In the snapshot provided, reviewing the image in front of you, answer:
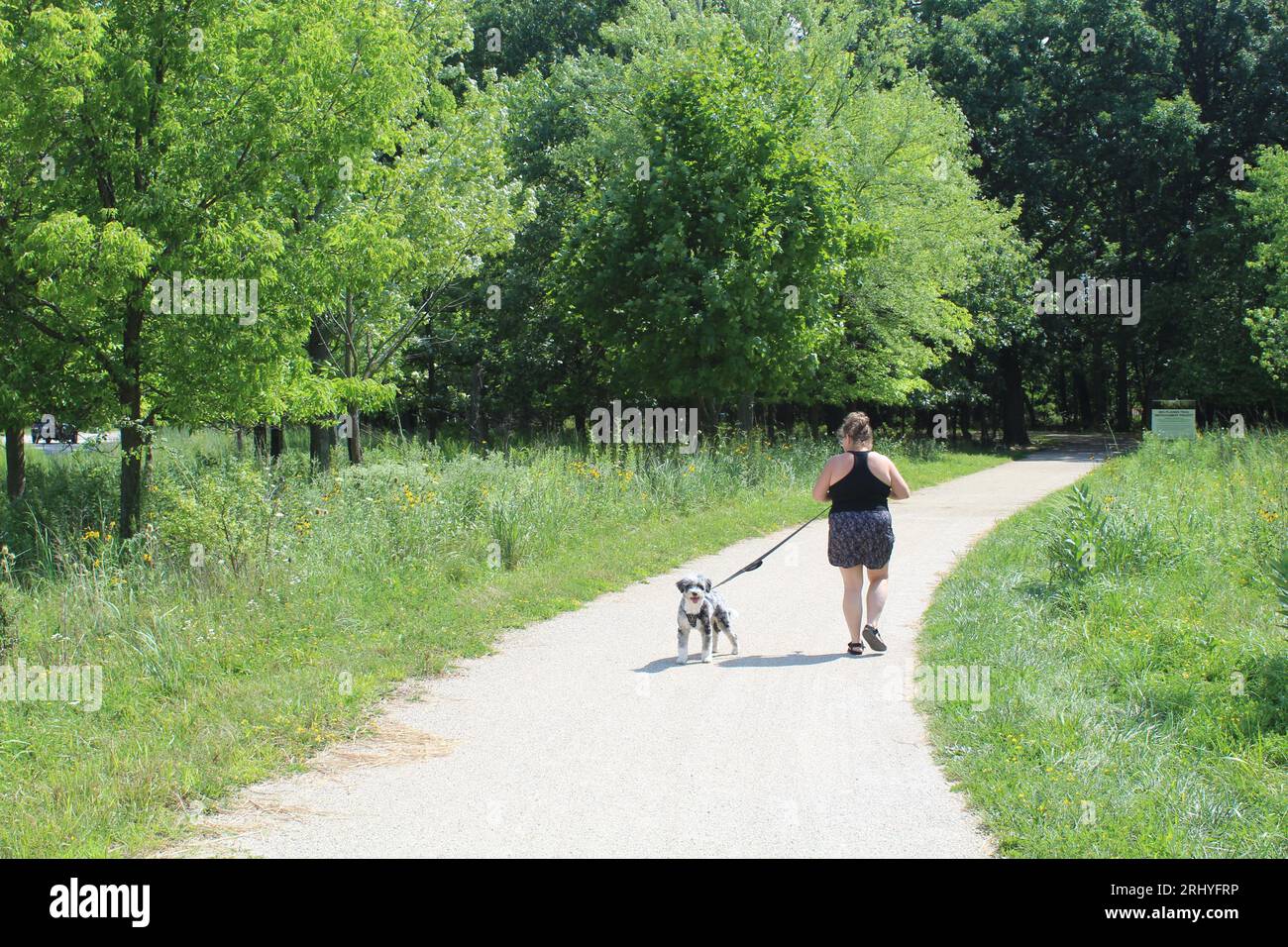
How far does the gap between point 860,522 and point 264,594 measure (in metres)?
4.89

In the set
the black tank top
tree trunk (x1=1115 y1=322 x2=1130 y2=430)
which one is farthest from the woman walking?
tree trunk (x1=1115 y1=322 x2=1130 y2=430)

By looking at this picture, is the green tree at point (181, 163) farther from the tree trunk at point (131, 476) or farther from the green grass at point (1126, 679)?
the green grass at point (1126, 679)

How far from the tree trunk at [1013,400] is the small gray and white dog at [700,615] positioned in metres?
34.9

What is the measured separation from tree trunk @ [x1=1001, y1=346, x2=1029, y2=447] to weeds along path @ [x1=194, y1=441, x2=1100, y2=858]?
33.4 m

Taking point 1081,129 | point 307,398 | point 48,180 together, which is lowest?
point 307,398

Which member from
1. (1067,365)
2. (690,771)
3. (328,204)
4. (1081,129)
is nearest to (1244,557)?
(690,771)

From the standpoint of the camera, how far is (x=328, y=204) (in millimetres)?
16344

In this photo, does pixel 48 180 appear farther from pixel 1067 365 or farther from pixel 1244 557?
pixel 1067 365

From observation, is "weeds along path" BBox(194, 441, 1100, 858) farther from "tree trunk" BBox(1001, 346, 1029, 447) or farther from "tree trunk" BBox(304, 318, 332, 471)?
"tree trunk" BBox(1001, 346, 1029, 447)

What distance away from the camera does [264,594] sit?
9078mm

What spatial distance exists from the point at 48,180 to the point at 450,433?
22.5m

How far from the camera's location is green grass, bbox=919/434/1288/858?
200 inches

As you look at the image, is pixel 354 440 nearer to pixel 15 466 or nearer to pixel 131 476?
pixel 15 466

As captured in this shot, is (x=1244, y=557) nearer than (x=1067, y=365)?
Yes
